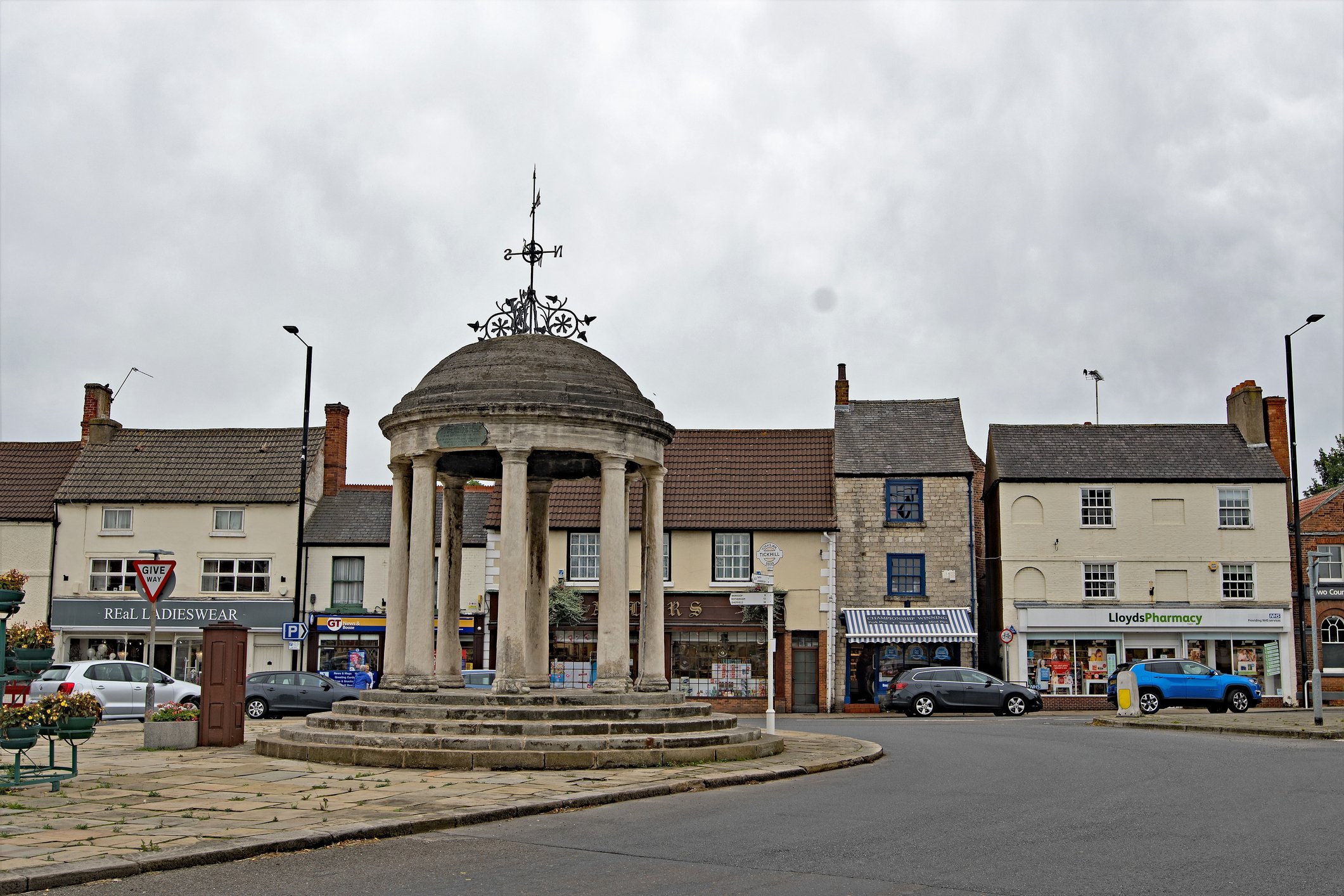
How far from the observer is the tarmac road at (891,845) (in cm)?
874

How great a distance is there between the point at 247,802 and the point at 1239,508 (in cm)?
3758

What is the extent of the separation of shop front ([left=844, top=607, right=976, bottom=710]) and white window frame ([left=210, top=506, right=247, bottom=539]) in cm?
2086

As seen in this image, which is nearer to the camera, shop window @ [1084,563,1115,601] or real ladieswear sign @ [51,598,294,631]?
shop window @ [1084,563,1115,601]

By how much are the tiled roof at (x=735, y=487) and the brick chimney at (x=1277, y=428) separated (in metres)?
15.3

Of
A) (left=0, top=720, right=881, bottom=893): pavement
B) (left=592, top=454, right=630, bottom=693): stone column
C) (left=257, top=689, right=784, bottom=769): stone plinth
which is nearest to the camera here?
(left=0, top=720, right=881, bottom=893): pavement

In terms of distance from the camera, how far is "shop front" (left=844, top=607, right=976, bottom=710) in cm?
4000

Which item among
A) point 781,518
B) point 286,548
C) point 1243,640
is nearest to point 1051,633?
point 1243,640

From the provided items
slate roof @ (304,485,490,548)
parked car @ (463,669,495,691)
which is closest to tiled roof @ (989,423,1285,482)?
slate roof @ (304,485,490,548)

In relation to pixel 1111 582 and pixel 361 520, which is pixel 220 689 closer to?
pixel 361 520

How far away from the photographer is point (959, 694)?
3491cm

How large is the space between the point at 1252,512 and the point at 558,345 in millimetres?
30650

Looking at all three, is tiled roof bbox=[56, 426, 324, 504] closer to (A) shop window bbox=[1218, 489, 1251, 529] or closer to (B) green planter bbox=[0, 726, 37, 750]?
(B) green planter bbox=[0, 726, 37, 750]

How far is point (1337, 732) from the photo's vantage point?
2373cm

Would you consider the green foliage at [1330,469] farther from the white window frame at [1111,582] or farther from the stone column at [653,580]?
the stone column at [653,580]
